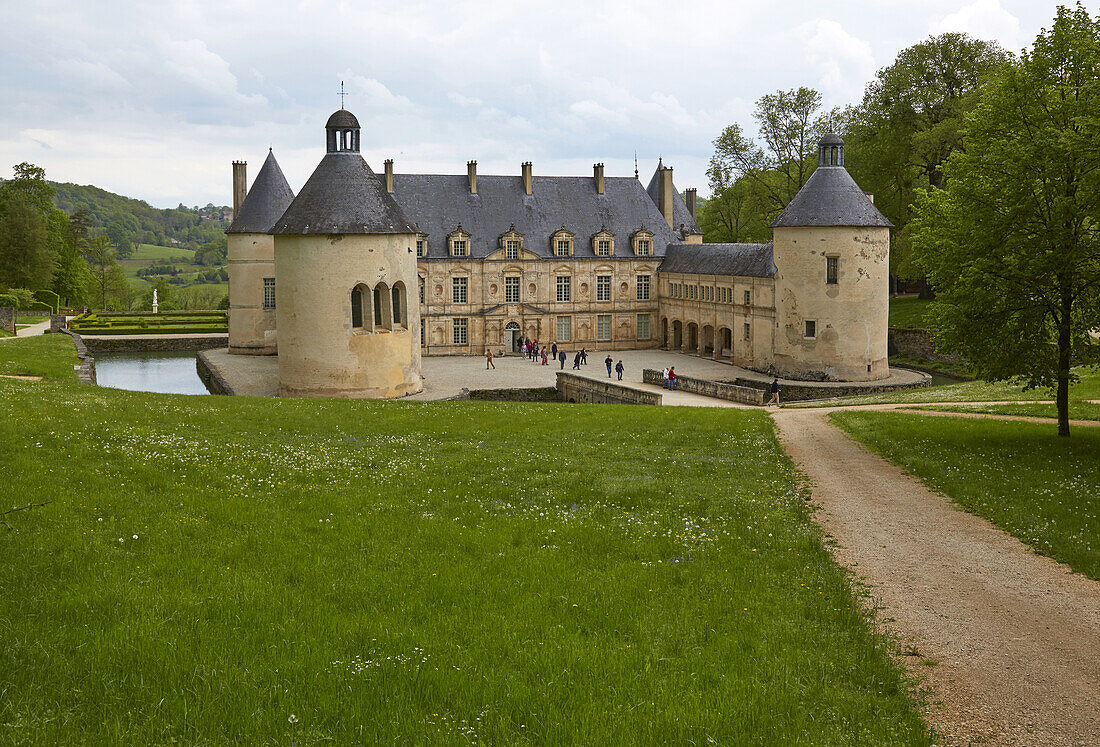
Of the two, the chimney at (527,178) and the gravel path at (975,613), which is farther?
the chimney at (527,178)

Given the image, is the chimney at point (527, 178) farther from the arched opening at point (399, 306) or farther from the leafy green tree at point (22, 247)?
the leafy green tree at point (22, 247)

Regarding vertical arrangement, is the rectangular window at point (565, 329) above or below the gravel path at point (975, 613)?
above

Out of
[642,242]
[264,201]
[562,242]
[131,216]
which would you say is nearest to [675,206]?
[642,242]

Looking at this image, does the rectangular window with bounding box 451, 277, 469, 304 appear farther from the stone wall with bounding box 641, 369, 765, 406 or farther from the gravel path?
the gravel path

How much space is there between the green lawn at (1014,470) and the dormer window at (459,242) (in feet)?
111

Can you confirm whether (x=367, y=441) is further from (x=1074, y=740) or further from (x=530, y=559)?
(x=1074, y=740)

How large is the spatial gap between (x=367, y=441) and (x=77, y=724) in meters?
13.2

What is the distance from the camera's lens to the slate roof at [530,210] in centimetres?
5469

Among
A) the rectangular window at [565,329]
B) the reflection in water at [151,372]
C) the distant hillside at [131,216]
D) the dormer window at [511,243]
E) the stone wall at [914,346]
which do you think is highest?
the distant hillside at [131,216]

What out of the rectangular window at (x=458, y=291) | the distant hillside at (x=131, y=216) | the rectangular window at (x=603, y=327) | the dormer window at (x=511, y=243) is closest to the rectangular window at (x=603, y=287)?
the rectangular window at (x=603, y=327)

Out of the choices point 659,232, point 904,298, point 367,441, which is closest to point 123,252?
point 659,232

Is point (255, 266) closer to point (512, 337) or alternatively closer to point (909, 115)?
point (512, 337)

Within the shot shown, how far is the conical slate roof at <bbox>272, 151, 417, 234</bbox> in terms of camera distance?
114 feet

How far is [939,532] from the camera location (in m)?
13.2
